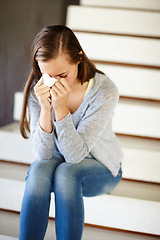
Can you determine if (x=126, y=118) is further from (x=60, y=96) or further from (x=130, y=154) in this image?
(x=60, y=96)

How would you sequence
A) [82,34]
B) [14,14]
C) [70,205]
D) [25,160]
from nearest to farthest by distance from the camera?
1. [70,205]
2. [25,160]
3. [82,34]
4. [14,14]

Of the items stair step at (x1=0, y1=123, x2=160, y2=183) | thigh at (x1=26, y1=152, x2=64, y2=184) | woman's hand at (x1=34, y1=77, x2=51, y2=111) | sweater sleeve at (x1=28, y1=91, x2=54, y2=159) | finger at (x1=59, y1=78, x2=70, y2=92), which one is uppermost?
finger at (x1=59, y1=78, x2=70, y2=92)

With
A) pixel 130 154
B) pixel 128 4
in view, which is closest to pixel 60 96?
pixel 130 154

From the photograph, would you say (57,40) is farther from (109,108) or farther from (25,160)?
(25,160)

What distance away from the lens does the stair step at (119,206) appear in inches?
46.9

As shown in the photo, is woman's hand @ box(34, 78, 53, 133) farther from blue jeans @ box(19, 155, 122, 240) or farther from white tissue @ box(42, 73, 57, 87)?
blue jeans @ box(19, 155, 122, 240)

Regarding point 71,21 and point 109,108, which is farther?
point 71,21

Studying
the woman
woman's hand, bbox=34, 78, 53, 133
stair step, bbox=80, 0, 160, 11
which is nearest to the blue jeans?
the woman

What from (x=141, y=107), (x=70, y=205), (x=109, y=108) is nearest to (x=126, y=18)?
(x=141, y=107)

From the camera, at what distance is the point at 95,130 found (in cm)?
101

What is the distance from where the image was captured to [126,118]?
148 centimetres

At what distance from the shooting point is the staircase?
1.21 meters

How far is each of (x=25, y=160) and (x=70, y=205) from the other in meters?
0.60

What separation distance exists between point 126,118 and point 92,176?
0.56 meters
